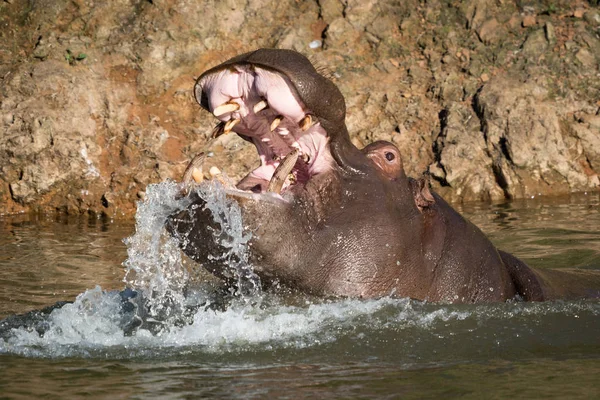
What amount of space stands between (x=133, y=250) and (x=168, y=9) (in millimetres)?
8666

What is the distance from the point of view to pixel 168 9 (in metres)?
13.6

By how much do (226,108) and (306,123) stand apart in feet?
1.28

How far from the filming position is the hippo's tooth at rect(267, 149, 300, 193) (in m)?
4.82

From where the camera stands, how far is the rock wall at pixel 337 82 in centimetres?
1198

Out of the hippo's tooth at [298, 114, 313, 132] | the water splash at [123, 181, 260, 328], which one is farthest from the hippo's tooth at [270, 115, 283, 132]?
the water splash at [123, 181, 260, 328]

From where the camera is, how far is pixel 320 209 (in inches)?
200

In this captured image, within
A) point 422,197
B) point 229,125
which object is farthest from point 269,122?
point 422,197

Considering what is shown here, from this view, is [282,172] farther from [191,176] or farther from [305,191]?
[191,176]

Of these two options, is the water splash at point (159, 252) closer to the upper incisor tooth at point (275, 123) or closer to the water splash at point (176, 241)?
the water splash at point (176, 241)

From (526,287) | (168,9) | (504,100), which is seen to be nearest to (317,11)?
(168,9)

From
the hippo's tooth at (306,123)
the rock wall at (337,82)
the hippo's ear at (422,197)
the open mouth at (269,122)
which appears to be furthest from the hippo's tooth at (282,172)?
the rock wall at (337,82)

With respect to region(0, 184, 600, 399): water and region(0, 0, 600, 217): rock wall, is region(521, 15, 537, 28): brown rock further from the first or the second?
region(0, 184, 600, 399): water

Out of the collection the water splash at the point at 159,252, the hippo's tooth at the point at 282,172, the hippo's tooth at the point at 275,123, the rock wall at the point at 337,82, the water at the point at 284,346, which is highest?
the rock wall at the point at 337,82

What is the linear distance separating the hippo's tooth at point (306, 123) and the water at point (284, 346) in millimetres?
532
